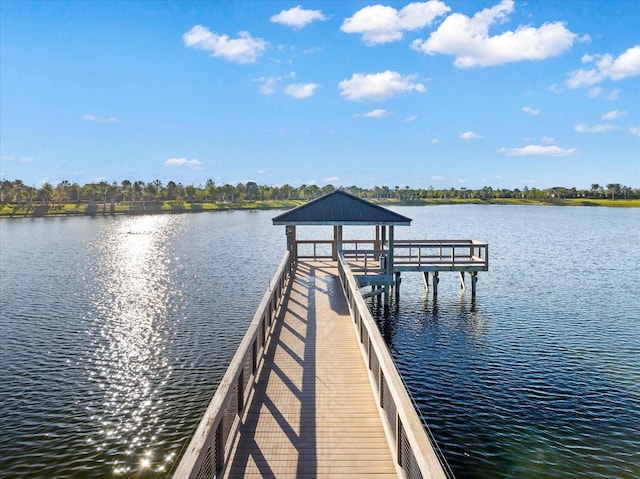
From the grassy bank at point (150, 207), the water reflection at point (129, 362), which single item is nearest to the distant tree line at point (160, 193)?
the grassy bank at point (150, 207)

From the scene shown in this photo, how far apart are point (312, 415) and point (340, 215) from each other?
12.3 m

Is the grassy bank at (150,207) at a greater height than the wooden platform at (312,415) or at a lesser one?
greater

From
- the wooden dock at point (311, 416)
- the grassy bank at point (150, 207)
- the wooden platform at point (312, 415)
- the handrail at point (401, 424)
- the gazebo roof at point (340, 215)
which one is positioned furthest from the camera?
the grassy bank at point (150, 207)

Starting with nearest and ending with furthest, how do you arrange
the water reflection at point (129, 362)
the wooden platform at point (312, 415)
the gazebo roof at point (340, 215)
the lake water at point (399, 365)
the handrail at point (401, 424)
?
1. the handrail at point (401, 424)
2. the wooden platform at point (312, 415)
3. the lake water at point (399, 365)
4. the water reflection at point (129, 362)
5. the gazebo roof at point (340, 215)

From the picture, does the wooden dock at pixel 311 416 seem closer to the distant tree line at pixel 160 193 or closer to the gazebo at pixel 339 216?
the gazebo at pixel 339 216

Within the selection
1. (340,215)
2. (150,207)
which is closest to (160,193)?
(150,207)

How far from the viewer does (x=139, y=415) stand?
1161 cm

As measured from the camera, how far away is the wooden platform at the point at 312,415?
6059 mm

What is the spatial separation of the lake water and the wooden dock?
307cm

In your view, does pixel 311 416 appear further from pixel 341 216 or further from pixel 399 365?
pixel 341 216

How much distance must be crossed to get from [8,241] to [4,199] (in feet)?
308

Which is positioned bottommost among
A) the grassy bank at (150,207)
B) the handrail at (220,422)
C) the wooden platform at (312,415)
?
the wooden platform at (312,415)

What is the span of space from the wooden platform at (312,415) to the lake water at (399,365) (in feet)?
9.93

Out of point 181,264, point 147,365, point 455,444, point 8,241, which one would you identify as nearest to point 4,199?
point 8,241
